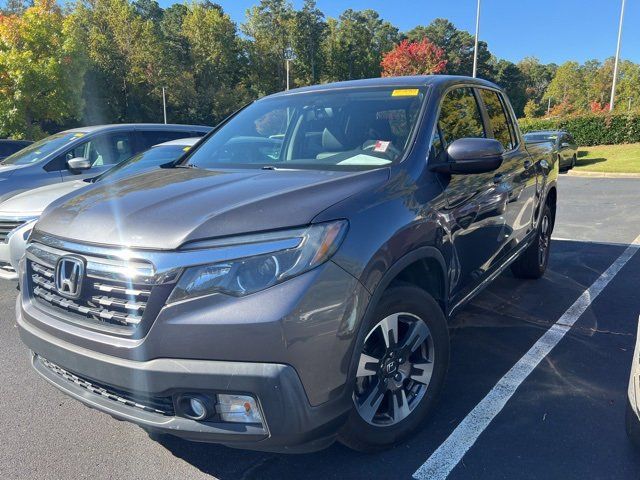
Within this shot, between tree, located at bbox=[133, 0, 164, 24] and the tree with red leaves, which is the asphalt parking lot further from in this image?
tree, located at bbox=[133, 0, 164, 24]

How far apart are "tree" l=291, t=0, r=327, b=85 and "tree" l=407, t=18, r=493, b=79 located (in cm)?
1532

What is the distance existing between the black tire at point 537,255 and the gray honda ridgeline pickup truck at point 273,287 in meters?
2.38

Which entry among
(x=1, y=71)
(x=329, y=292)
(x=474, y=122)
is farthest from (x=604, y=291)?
(x=1, y=71)

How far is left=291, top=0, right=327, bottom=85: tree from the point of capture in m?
65.6

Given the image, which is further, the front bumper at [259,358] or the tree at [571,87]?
the tree at [571,87]

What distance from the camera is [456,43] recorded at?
252 feet

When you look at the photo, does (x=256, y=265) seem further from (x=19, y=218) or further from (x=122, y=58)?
(x=122, y=58)

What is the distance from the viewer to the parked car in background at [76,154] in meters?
6.52

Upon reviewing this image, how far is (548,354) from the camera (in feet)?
11.9

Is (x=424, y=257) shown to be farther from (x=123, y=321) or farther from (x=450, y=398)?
(x=123, y=321)

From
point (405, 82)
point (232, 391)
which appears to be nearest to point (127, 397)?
point (232, 391)

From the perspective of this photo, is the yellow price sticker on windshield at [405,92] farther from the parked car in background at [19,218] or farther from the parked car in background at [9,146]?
the parked car in background at [9,146]

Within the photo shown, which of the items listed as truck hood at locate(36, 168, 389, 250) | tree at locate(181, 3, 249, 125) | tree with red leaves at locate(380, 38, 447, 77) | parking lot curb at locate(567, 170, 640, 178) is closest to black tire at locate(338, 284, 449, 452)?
truck hood at locate(36, 168, 389, 250)

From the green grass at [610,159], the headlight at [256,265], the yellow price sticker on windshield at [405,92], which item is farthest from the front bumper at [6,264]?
the green grass at [610,159]
